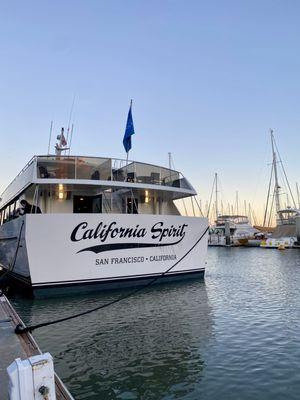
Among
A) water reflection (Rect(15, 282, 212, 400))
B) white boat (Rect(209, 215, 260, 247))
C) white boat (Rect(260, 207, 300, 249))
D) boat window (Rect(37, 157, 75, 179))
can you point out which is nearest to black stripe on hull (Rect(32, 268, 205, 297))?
water reflection (Rect(15, 282, 212, 400))

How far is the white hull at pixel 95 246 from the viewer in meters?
12.4

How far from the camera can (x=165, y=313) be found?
35.5ft

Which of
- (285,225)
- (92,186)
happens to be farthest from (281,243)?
(92,186)

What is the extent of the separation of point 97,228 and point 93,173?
2.44 metres

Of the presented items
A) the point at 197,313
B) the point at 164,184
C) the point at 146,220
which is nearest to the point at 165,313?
the point at 197,313

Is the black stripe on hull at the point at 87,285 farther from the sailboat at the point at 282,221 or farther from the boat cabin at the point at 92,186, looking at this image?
the sailboat at the point at 282,221

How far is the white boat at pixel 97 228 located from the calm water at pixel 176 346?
1.20 metres

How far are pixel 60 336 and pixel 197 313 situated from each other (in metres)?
4.33

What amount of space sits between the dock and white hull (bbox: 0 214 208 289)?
14.8ft

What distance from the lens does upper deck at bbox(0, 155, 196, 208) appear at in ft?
45.0

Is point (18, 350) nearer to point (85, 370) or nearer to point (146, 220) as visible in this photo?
point (85, 370)

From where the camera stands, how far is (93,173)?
14.4 metres

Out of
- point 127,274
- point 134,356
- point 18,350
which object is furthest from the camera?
point 127,274

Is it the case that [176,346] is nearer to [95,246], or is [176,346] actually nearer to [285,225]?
[95,246]
